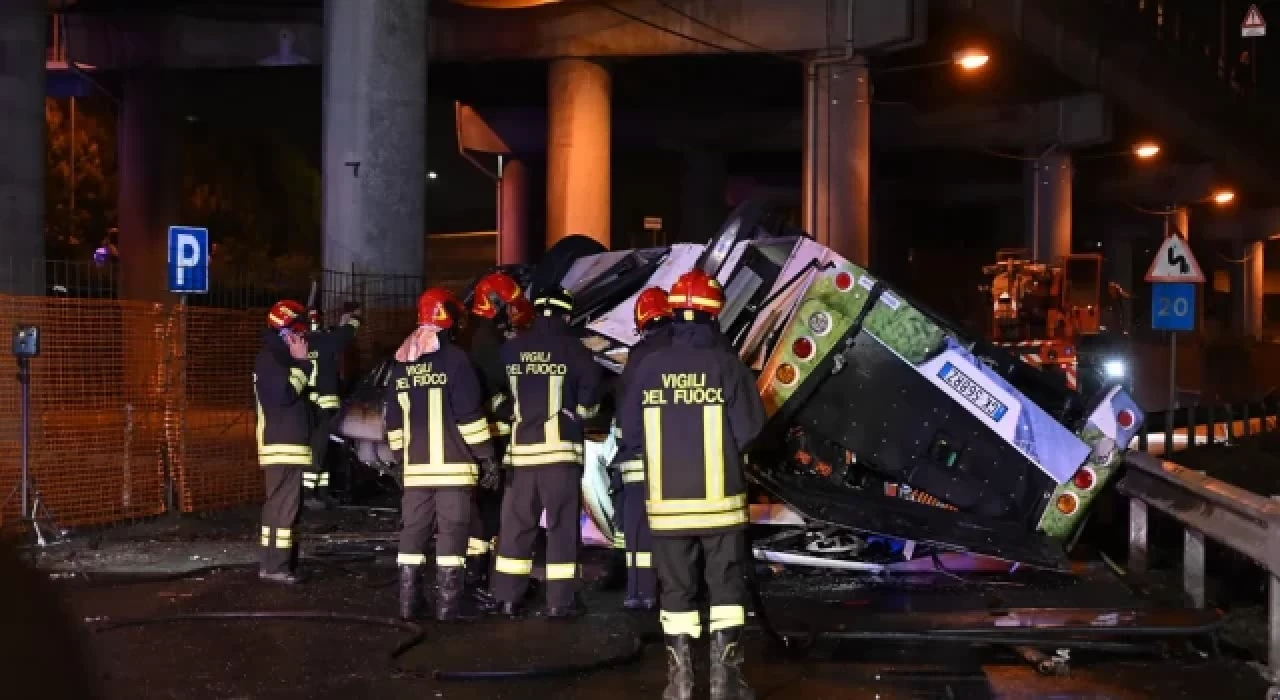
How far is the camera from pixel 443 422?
27.5 feet

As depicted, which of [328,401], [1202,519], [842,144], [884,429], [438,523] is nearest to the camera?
[1202,519]

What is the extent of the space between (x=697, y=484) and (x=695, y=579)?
43 centimetres

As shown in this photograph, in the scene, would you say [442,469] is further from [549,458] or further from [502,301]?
[502,301]

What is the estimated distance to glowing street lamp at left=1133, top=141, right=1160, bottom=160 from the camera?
129ft

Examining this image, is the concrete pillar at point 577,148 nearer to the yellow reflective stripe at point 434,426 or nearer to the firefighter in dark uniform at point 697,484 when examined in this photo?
the yellow reflective stripe at point 434,426

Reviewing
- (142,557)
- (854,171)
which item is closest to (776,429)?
(142,557)

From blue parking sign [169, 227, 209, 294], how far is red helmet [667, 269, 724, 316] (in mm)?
7327

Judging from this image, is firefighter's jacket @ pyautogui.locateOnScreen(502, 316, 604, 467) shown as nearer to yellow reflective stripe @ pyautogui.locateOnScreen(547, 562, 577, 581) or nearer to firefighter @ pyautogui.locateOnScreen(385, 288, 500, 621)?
firefighter @ pyautogui.locateOnScreen(385, 288, 500, 621)

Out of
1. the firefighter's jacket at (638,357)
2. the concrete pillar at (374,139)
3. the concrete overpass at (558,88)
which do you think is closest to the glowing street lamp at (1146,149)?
the concrete overpass at (558,88)

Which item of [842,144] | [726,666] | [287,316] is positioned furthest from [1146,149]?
[726,666]

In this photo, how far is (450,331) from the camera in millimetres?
8656

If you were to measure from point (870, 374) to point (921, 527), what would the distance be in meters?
0.98

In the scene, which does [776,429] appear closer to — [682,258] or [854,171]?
[682,258]

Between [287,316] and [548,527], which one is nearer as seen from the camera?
[548,527]
